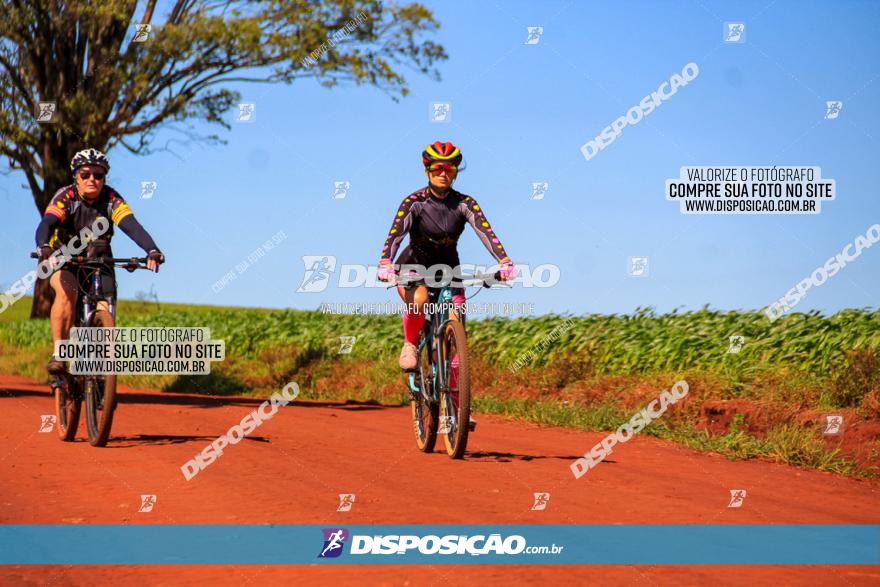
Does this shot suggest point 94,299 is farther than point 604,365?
No

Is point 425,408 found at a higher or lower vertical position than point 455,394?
lower

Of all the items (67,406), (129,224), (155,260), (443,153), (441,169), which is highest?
(443,153)

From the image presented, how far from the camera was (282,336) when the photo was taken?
26.7m

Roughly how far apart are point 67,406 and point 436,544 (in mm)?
6324

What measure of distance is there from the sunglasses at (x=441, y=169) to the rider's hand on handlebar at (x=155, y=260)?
2.88 meters

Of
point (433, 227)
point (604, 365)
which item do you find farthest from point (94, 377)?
point (604, 365)

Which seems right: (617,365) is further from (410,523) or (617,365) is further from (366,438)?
(410,523)

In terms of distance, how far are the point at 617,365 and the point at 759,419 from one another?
5445mm

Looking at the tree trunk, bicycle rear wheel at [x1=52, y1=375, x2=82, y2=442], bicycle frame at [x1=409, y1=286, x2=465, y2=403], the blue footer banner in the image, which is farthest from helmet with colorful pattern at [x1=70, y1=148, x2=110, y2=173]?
the tree trunk

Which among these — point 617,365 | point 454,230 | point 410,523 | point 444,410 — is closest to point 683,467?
point 444,410

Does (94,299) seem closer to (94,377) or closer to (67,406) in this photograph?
(94,377)

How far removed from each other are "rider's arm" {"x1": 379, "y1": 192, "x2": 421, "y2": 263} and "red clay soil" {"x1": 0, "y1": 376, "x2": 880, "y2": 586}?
1927mm

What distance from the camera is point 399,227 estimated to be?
9203mm

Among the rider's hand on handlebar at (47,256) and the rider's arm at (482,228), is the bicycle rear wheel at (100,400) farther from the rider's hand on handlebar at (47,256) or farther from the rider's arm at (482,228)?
the rider's arm at (482,228)
